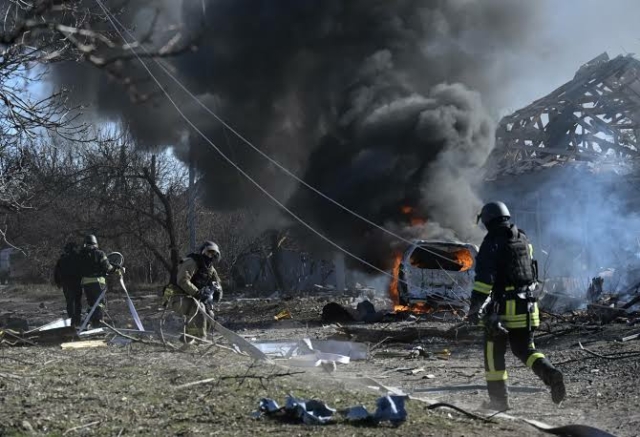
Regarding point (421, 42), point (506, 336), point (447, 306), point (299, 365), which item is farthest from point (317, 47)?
point (506, 336)

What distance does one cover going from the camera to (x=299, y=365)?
7617 millimetres

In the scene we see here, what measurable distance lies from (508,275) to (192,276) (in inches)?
Answer: 187

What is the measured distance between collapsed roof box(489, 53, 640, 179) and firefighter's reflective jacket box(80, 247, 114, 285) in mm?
12854

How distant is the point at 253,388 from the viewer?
5641 mm

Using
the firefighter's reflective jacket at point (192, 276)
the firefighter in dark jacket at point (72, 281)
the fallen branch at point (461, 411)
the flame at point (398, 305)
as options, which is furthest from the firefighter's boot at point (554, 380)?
the firefighter in dark jacket at point (72, 281)

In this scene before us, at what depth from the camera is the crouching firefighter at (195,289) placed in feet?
30.7

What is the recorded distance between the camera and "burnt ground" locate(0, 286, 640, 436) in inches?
178

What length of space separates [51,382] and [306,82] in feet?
53.6

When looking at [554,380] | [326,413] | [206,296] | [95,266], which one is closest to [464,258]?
[206,296]

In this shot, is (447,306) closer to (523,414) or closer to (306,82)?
(523,414)

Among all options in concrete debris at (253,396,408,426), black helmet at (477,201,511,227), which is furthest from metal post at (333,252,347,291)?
concrete debris at (253,396,408,426)

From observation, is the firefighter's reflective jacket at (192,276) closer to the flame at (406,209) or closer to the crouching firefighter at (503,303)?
the crouching firefighter at (503,303)

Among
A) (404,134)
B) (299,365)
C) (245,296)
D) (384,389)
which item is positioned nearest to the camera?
(384,389)

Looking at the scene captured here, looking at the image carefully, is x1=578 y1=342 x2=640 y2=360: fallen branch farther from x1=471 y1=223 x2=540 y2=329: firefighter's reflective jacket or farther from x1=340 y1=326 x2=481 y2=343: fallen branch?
x1=340 y1=326 x2=481 y2=343: fallen branch
